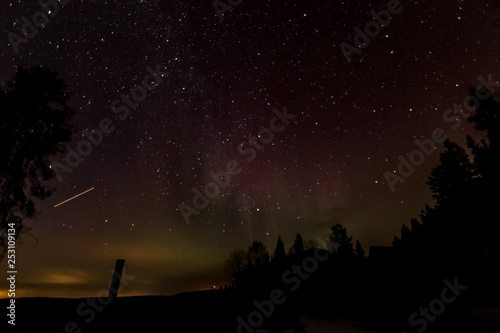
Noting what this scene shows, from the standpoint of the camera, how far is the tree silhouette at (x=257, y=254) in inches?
2408

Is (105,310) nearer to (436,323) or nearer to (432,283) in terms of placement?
(436,323)

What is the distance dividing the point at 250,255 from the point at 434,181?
40.1 meters

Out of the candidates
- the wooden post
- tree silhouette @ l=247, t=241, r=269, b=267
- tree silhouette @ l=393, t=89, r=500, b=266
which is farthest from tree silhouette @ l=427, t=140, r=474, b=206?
tree silhouette @ l=247, t=241, r=269, b=267

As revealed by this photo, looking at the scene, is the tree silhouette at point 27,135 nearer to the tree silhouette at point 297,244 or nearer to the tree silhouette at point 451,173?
the tree silhouette at point 451,173

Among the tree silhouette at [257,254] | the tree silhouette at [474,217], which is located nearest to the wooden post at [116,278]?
the tree silhouette at [474,217]

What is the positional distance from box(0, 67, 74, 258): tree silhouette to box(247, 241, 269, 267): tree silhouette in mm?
52816

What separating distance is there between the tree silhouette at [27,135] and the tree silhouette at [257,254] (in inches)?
2079

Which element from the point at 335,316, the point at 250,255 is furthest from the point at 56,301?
the point at 250,255

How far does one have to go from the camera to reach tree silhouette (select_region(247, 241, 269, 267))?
6116 cm

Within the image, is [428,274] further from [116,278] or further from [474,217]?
[116,278]

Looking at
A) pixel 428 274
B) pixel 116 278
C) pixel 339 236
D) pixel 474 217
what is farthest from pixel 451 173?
pixel 339 236

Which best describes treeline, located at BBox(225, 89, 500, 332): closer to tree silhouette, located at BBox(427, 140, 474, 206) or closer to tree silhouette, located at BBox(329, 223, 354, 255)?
tree silhouette, located at BBox(427, 140, 474, 206)

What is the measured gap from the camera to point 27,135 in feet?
37.6

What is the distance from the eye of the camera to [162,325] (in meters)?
10.4
